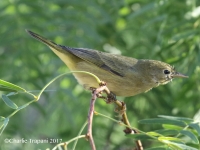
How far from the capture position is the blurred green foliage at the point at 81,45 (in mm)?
5340

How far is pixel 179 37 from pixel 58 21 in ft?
5.17

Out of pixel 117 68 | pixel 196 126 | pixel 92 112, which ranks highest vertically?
pixel 117 68

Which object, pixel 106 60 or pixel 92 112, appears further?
pixel 106 60

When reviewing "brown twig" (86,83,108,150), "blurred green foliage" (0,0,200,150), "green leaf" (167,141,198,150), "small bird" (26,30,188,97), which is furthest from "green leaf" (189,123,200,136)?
"blurred green foliage" (0,0,200,150)

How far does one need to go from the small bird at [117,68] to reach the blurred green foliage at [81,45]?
0.68ft

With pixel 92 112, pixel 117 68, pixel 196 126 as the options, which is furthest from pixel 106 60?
pixel 92 112

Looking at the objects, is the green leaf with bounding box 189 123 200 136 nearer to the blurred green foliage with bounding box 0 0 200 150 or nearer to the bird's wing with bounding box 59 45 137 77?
the bird's wing with bounding box 59 45 137 77

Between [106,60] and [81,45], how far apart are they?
1.92 ft

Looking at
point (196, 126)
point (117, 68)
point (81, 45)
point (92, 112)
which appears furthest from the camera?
point (81, 45)

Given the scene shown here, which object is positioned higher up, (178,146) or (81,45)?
(81,45)

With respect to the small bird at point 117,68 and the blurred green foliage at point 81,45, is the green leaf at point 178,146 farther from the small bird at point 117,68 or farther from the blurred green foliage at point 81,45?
the blurred green foliage at point 81,45

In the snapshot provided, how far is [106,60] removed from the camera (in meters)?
5.02

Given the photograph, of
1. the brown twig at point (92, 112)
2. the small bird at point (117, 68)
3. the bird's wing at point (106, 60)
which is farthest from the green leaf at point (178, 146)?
the bird's wing at point (106, 60)

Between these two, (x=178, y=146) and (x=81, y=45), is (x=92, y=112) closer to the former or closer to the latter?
(x=178, y=146)
